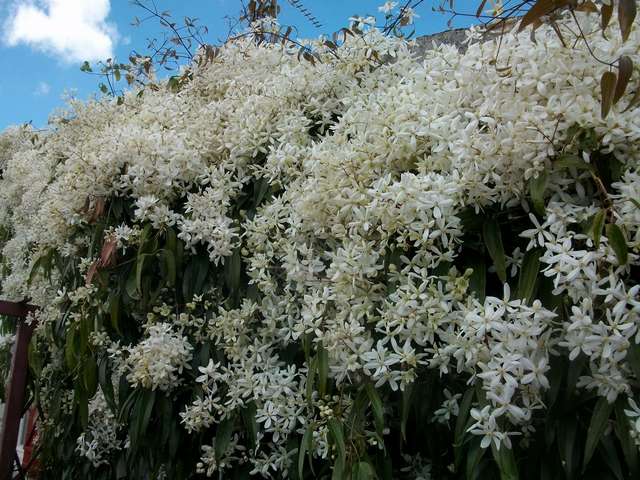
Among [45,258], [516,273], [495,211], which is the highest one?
[45,258]

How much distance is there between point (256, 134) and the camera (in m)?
1.98

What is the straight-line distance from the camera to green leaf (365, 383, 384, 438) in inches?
51.7

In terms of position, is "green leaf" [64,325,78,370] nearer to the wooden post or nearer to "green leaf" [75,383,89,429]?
"green leaf" [75,383,89,429]

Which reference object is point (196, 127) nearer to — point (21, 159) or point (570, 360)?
point (570, 360)

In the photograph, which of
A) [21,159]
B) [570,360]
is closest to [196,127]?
[570,360]

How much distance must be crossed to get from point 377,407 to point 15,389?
2.39 metres

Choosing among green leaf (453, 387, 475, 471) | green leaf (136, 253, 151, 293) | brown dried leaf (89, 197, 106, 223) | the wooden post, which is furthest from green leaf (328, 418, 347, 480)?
the wooden post

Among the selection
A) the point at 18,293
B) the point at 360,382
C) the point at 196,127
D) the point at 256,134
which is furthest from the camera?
the point at 18,293

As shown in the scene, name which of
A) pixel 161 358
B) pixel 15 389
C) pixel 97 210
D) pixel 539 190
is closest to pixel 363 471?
pixel 539 190

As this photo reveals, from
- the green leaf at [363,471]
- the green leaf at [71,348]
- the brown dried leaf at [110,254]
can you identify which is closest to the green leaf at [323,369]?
the green leaf at [363,471]

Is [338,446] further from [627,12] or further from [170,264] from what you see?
[627,12]

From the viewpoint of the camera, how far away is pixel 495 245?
1.25 meters

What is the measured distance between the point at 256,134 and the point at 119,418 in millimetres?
1000

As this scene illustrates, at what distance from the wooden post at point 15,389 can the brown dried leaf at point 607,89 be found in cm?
279
